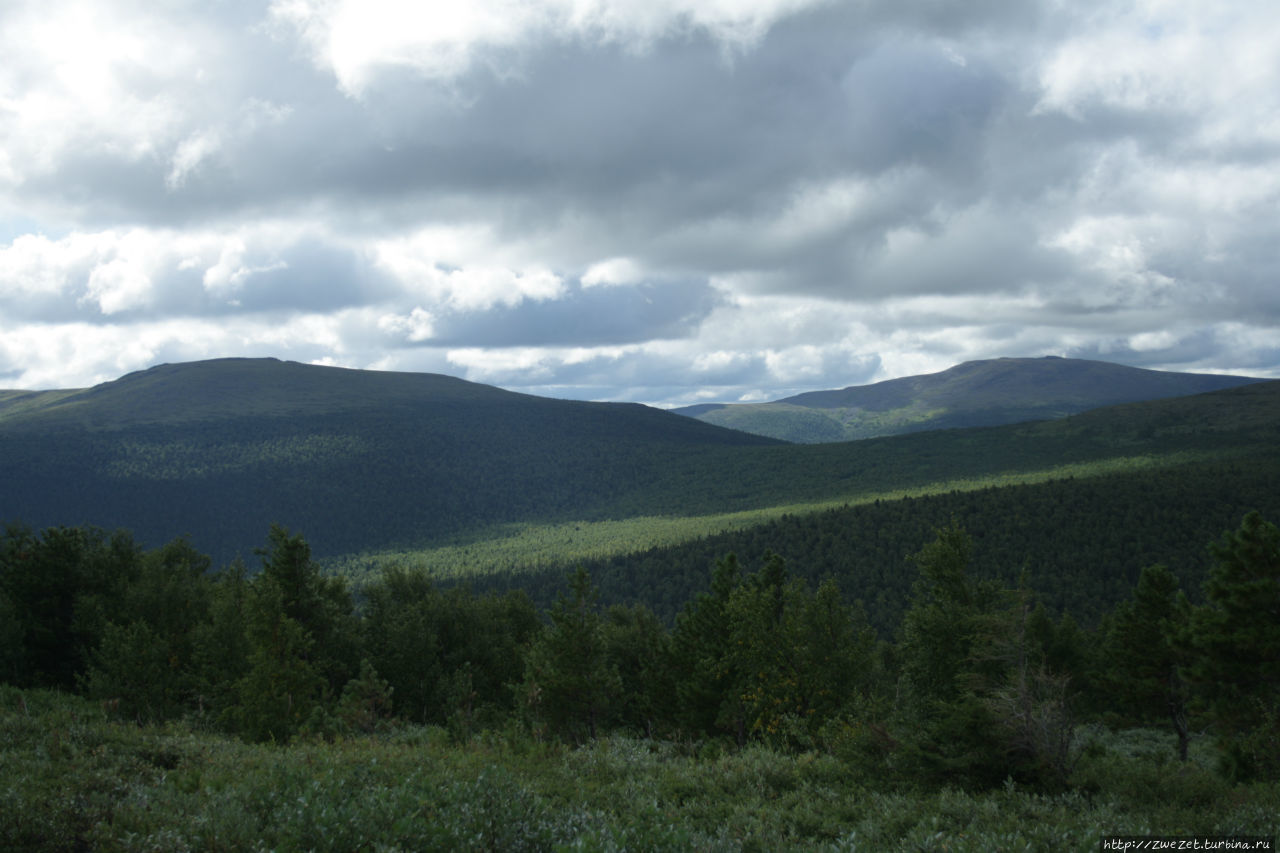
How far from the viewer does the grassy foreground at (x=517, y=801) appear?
8.56 meters

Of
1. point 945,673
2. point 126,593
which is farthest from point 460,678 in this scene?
point 945,673

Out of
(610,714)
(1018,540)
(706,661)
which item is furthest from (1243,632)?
(1018,540)

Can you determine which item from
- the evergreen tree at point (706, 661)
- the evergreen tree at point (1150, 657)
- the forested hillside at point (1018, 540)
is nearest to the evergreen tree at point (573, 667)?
the evergreen tree at point (706, 661)

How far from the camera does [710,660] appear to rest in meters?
35.1

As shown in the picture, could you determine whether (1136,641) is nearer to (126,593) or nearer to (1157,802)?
(1157,802)

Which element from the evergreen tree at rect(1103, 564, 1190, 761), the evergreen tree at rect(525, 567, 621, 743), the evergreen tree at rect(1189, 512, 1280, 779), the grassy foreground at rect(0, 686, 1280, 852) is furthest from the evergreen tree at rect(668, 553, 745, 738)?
the evergreen tree at rect(1103, 564, 1190, 761)

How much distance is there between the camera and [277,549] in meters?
34.1

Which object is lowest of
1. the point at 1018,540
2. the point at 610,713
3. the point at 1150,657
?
the point at 1018,540

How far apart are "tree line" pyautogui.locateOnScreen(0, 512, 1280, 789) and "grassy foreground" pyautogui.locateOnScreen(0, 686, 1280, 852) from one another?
1.76 meters

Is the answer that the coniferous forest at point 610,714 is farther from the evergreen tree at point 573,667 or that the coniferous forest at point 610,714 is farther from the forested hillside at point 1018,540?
the forested hillside at point 1018,540

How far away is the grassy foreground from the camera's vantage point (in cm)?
856

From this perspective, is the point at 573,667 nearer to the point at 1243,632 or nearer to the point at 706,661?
the point at 706,661

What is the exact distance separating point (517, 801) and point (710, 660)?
26.4m

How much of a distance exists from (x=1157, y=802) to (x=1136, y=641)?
31769 millimetres
